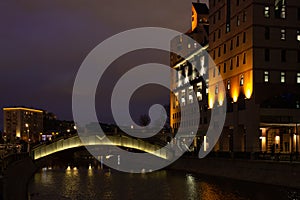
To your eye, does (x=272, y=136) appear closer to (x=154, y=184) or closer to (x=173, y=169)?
(x=173, y=169)

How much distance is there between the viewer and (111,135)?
8506 centimetres

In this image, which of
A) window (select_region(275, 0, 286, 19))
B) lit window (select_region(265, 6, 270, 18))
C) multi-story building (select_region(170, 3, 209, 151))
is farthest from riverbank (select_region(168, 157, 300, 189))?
multi-story building (select_region(170, 3, 209, 151))

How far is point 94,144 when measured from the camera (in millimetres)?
85438

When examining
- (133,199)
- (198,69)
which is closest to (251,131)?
(133,199)

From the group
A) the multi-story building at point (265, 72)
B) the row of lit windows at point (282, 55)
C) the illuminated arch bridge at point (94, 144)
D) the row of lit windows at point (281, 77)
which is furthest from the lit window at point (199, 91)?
the row of lit windows at point (282, 55)

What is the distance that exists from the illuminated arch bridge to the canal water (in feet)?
57.6

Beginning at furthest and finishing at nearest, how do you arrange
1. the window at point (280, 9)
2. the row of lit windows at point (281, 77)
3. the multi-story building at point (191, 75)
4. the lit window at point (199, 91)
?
the lit window at point (199, 91) < the multi-story building at point (191, 75) < the window at point (280, 9) < the row of lit windows at point (281, 77)

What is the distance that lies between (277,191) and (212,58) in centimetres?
4973

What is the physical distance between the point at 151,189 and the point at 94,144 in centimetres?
3385

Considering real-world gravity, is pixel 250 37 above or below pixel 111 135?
above

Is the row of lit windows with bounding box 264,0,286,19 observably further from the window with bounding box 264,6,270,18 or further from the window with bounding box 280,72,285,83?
the window with bounding box 280,72,285,83

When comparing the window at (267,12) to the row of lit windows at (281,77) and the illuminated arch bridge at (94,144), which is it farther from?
the illuminated arch bridge at (94,144)

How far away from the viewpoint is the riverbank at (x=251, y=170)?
162ft

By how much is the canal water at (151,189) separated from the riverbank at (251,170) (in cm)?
100
